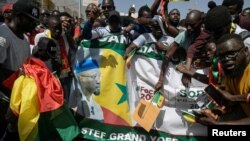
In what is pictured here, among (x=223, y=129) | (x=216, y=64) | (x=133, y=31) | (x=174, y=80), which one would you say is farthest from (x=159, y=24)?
(x=223, y=129)

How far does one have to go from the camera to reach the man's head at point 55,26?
495 centimetres

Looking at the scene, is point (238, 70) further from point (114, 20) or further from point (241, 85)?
point (114, 20)

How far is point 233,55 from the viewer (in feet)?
10.7

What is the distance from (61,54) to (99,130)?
3.91ft

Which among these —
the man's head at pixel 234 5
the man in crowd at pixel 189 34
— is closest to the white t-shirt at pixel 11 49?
the man in crowd at pixel 189 34

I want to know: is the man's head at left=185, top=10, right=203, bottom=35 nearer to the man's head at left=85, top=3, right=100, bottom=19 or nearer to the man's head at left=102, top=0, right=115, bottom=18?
the man's head at left=85, top=3, right=100, bottom=19

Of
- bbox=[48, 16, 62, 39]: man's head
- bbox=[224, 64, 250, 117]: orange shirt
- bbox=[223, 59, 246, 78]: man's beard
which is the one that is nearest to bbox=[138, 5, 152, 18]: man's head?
bbox=[48, 16, 62, 39]: man's head

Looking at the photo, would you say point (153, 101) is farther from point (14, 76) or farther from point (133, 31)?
point (14, 76)

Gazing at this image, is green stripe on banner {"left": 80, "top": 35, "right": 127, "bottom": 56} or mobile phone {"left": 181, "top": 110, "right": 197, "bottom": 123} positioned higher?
green stripe on banner {"left": 80, "top": 35, "right": 127, "bottom": 56}

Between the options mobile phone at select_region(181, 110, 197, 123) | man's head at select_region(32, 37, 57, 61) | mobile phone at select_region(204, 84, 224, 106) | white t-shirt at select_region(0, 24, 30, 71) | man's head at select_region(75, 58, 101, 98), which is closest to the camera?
white t-shirt at select_region(0, 24, 30, 71)

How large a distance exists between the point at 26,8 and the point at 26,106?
1.02 m

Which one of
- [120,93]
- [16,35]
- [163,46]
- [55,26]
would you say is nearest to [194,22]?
[163,46]

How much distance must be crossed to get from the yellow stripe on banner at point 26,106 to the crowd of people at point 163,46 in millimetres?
70

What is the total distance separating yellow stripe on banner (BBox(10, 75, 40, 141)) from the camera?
3.62 metres
